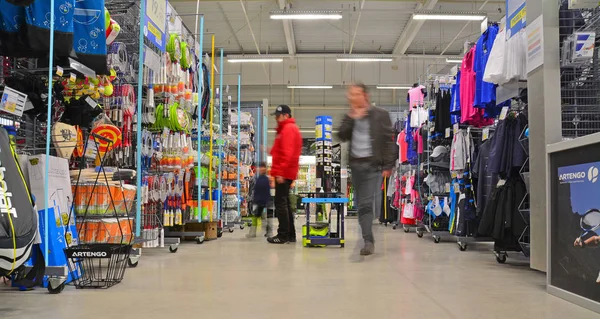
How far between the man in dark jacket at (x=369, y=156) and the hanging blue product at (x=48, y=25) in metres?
2.26

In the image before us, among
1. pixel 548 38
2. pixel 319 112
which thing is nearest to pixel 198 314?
pixel 548 38

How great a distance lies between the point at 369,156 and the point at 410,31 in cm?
1373

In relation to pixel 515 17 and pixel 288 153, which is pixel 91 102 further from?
pixel 515 17

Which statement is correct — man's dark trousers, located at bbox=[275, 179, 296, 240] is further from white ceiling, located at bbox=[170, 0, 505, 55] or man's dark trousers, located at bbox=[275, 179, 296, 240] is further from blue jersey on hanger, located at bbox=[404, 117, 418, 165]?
white ceiling, located at bbox=[170, 0, 505, 55]

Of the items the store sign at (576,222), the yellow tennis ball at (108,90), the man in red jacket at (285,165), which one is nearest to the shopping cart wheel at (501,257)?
the store sign at (576,222)

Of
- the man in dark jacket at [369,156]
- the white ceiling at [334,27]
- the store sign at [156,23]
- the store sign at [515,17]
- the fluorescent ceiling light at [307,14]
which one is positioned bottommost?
Result: the man in dark jacket at [369,156]

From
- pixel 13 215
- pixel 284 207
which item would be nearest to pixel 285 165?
pixel 284 207

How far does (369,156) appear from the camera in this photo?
4230 mm

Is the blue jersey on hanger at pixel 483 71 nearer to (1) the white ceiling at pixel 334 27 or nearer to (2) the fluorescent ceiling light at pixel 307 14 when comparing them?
(2) the fluorescent ceiling light at pixel 307 14

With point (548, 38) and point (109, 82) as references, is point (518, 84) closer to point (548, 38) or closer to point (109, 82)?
point (548, 38)

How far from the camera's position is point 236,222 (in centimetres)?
904

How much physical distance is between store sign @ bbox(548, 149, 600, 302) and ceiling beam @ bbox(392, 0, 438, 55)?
38.8 ft

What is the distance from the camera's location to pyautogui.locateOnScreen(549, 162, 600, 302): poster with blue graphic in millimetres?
2420

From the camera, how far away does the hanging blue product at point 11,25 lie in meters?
3.19
